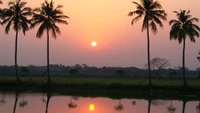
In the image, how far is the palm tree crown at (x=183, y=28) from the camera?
4359cm

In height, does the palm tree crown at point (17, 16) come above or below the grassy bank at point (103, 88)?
above

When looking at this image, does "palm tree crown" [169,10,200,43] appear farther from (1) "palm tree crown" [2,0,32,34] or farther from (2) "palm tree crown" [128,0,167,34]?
(1) "palm tree crown" [2,0,32,34]

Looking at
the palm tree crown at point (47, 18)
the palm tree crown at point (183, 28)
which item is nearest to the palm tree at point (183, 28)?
the palm tree crown at point (183, 28)

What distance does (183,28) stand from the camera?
144 feet

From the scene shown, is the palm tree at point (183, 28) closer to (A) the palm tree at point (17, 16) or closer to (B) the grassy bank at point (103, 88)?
(B) the grassy bank at point (103, 88)

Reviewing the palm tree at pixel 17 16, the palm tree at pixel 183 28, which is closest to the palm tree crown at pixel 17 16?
the palm tree at pixel 17 16

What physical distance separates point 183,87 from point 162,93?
3.21 meters

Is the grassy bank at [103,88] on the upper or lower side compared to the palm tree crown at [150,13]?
lower

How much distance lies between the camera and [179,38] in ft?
144

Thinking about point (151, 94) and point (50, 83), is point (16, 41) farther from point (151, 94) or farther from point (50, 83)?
point (151, 94)

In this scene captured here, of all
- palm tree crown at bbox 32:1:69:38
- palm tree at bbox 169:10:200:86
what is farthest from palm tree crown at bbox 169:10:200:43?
palm tree crown at bbox 32:1:69:38

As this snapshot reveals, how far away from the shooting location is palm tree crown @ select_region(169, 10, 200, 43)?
43594 mm

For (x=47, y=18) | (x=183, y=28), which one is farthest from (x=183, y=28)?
(x=47, y=18)

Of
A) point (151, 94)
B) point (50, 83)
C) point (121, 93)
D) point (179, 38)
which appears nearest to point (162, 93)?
point (151, 94)
